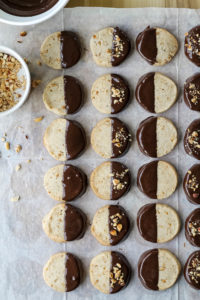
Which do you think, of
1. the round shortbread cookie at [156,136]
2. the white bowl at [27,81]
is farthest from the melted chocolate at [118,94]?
the white bowl at [27,81]

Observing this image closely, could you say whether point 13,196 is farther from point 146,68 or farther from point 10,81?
point 146,68

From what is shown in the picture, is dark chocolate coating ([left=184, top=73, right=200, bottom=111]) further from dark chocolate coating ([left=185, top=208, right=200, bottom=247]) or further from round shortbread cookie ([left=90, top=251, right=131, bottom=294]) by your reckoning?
round shortbread cookie ([left=90, top=251, right=131, bottom=294])

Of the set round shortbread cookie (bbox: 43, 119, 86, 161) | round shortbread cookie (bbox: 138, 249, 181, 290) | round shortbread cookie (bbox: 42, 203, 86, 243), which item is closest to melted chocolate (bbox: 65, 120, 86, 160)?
round shortbread cookie (bbox: 43, 119, 86, 161)

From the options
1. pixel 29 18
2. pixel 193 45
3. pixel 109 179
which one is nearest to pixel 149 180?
pixel 109 179

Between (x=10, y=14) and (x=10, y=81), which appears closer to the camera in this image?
(x=10, y=14)

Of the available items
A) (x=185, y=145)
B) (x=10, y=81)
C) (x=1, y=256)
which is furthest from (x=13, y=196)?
(x=185, y=145)

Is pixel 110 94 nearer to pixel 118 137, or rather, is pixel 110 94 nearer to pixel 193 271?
pixel 118 137
